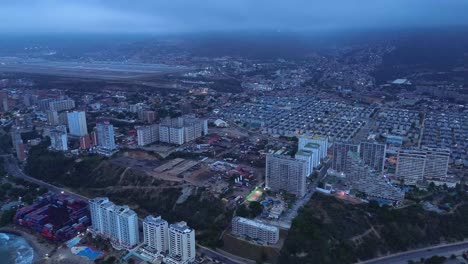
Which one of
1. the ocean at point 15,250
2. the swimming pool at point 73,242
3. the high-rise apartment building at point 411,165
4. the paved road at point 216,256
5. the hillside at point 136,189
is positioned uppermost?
the high-rise apartment building at point 411,165

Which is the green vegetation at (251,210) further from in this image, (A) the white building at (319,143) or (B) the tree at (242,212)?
(A) the white building at (319,143)

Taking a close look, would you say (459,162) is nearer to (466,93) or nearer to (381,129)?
(381,129)

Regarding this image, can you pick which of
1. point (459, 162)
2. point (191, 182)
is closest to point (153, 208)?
point (191, 182)

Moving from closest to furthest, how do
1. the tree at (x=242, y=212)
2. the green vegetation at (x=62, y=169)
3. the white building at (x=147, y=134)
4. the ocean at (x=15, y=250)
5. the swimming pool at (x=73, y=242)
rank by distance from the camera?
the ocean at (x=15, y=250) → the swimming pool at (x=73, y=242) → the tree at (x=242, y=212) → the green vegetation at (x=62, y=169) → the white building at (x=147, y=134)

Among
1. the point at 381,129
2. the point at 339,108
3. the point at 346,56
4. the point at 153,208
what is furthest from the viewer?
the point at 346,56

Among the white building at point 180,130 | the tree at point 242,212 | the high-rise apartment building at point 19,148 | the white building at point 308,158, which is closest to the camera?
the tree at point 242,212

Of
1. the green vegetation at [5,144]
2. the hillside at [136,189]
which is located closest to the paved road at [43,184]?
the hillside at [136,189]

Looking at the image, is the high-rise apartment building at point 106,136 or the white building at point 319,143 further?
the high-rise apartment building at point 106,136
